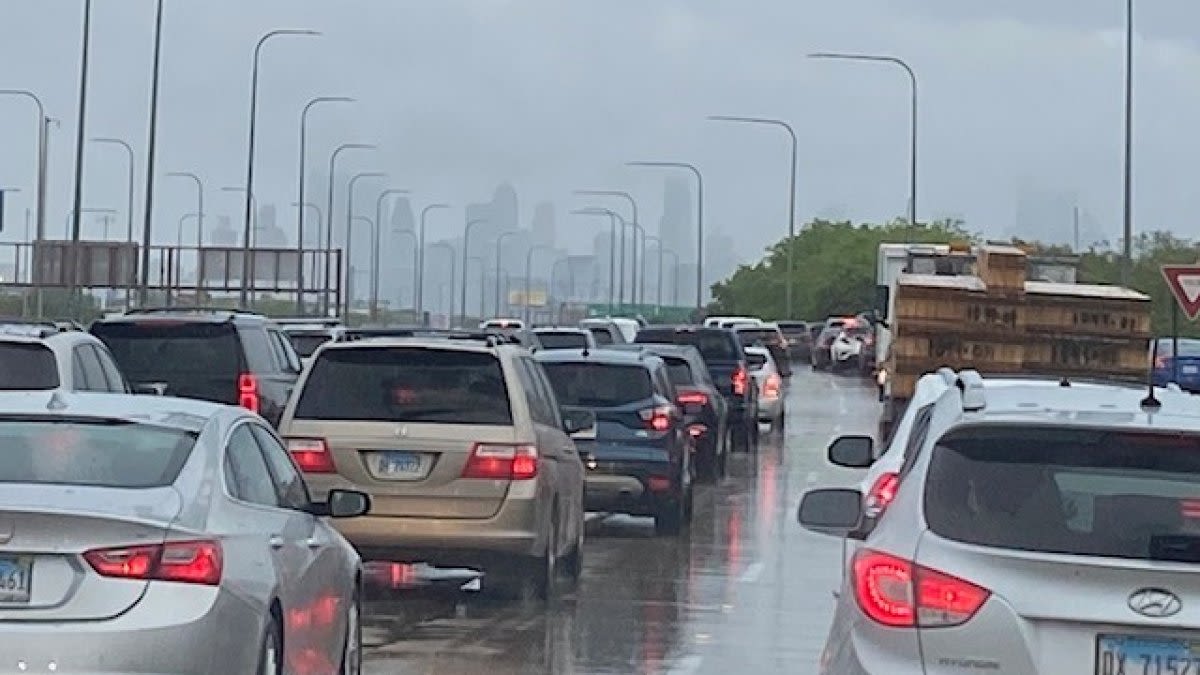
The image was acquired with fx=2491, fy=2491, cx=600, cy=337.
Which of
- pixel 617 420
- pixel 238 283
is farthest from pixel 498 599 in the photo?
pixel 238 283

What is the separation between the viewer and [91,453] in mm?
9961

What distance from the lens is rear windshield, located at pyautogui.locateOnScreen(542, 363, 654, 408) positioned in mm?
23375

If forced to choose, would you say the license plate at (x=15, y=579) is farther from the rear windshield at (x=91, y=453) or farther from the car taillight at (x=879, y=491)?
the car taillight at (x=879, y=491)

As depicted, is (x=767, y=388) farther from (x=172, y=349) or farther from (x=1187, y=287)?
(x=172, y=349)

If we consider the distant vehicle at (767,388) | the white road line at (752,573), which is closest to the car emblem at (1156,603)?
the white road line at (752,573)

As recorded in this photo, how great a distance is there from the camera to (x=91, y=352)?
17734 mm

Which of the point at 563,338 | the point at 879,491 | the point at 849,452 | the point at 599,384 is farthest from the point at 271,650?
the point at 563,338

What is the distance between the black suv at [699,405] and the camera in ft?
97.8

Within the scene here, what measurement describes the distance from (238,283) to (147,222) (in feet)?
77.9

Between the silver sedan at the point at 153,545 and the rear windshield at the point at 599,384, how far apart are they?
39.9ft

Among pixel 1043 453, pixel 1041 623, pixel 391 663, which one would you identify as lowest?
pixel 391 663

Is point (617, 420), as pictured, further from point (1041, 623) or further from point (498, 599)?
point (1041, 623)

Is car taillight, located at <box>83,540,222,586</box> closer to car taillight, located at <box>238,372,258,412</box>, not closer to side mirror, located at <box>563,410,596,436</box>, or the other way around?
side mirror, located at <box>563,410,596,436</box>

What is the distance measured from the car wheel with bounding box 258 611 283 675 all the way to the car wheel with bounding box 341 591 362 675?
4.81ft
